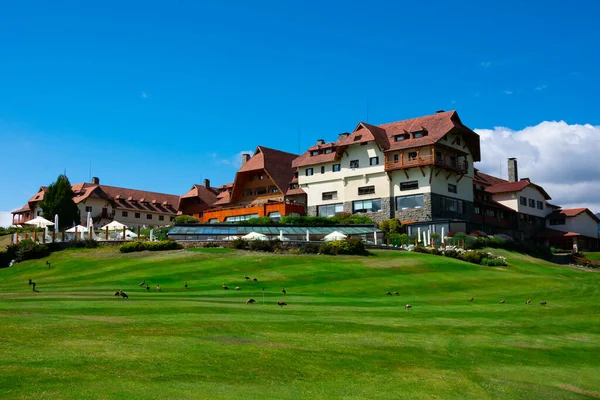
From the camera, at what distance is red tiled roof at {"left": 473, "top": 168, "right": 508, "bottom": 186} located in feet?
297

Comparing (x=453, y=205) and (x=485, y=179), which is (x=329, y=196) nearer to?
(x=453, y=205)

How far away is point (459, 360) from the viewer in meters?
18.2

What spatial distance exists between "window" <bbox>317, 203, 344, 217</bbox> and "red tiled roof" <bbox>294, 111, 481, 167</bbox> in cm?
605

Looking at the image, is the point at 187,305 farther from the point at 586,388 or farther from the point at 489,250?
the point at 489,250

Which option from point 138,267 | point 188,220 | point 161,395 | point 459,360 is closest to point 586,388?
point 459,360

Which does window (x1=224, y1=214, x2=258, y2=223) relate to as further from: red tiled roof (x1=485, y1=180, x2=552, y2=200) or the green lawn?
the green lawn

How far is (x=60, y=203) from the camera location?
8456 centimetres

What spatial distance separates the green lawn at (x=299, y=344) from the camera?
1329 centimetres

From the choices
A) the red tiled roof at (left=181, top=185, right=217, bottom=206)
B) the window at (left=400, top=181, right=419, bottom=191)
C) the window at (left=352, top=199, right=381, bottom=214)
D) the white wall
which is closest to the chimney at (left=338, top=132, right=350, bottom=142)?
the window at (left=352, top=199, right=381, bottom=214)

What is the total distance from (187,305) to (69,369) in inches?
440

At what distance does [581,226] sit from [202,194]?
200ft

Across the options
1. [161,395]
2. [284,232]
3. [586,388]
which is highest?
[284,232]

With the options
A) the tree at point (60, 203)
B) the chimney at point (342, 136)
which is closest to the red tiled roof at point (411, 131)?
the chimney at point (342, 136)

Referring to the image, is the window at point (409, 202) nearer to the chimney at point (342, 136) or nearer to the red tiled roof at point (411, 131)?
the red tiled roof at point (411, 131)
